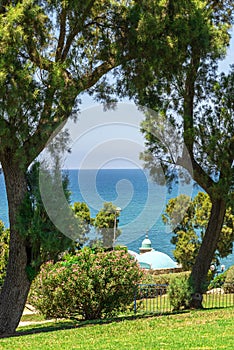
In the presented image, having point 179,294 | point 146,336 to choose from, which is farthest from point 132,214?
point 146,336

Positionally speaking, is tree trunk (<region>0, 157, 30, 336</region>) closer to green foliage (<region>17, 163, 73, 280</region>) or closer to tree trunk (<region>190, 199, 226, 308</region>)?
green foliage (<region>17, 163, 73, 280</region>)

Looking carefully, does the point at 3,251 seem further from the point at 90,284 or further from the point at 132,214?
the point at 132,214

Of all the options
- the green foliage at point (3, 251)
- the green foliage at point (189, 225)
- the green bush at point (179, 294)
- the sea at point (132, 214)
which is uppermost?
the sea at point (132, 214)

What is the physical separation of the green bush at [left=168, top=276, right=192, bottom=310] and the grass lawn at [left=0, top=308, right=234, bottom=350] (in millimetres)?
1975

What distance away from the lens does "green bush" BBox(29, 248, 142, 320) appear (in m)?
11.9

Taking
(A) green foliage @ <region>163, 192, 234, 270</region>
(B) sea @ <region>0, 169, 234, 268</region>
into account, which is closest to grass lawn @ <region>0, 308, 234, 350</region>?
(B) sea @ <region>0, 169, 234, 268</region>

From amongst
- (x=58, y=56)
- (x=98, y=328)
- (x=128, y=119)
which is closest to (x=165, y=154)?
(x=128, y=119)

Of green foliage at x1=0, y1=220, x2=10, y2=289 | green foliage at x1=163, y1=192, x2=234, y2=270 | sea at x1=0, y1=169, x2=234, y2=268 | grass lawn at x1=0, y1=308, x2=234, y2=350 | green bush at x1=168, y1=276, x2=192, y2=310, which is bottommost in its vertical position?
grass lawn at x1=0, y1=308, x2=234, y2=350

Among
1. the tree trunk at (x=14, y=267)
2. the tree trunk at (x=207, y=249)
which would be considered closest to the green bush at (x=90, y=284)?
the tree trunk at (x=14, y=267)

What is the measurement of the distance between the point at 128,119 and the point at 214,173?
2.58m

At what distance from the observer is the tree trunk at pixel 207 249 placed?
1335 cm

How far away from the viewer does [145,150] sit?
13.2 meters

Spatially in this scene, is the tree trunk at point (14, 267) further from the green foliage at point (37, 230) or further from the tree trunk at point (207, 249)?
the tree trunk at point (207, 249)

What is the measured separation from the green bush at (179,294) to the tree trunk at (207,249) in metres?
0.26
